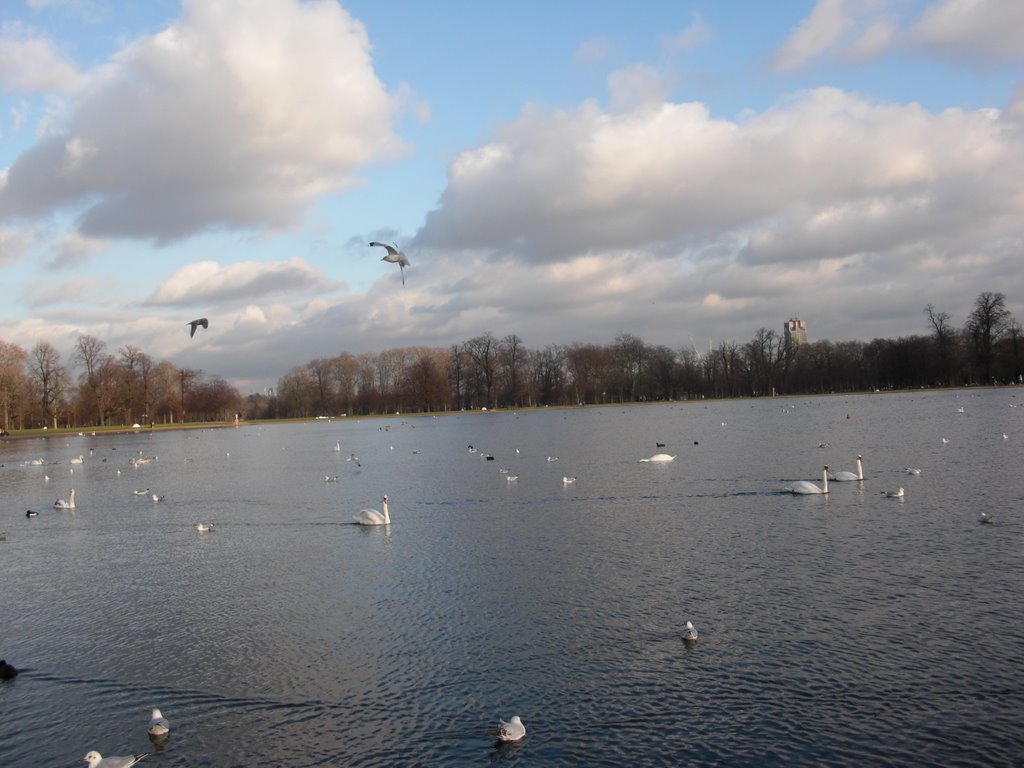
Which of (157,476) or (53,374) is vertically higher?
(53,374)

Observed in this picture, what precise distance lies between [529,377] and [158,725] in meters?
163

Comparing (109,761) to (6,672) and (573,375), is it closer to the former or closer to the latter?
(6,672)

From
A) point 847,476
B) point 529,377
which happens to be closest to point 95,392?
point 529,377

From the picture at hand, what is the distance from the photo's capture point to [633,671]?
13086 millimetres

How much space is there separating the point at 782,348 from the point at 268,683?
170 meters

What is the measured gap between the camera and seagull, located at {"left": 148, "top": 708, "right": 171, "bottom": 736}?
1170 cm

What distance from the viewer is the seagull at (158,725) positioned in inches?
461

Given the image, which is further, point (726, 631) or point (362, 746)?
point (726, 631)

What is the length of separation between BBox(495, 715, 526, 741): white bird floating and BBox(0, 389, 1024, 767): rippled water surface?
141 mm

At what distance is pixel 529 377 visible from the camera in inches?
6865

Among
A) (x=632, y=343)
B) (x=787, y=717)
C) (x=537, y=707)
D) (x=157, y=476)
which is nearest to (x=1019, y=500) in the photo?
(x=787, y=717)

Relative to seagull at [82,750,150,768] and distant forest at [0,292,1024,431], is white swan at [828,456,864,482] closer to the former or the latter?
seagull at [82,750,150,768]

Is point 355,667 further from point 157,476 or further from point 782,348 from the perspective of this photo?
point 782,348

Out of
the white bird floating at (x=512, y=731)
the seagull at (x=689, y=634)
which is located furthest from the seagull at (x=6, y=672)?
the seagull at (x=689, y=634)
